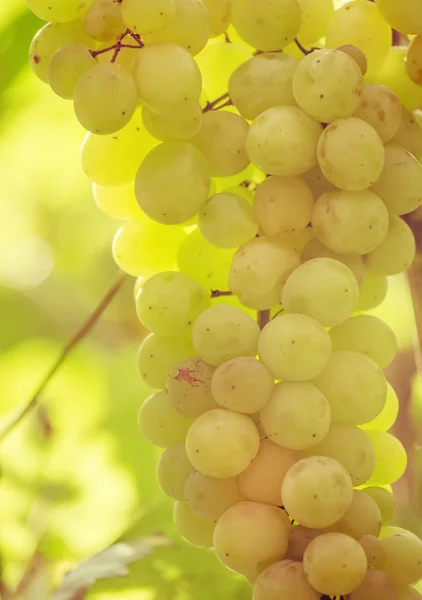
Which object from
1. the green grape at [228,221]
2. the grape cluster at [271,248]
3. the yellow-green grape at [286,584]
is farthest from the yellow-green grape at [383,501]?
the green grape at [228,221]

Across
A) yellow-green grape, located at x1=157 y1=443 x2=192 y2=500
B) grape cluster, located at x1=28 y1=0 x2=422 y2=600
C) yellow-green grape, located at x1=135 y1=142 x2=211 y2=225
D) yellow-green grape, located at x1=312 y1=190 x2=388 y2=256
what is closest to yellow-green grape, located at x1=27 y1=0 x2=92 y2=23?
grape cluster, located at x1=28 y1=0 x2=422 y2=600

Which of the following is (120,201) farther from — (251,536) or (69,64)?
(251,536)

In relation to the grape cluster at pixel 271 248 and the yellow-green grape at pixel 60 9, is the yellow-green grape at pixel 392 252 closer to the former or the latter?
the grape cluster at pixel 271 248

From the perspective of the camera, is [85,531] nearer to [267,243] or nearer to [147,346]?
[147,346]

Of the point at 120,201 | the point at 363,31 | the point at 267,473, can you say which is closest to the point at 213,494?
the point at 267,473

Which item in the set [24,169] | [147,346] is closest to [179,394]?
[147,346]

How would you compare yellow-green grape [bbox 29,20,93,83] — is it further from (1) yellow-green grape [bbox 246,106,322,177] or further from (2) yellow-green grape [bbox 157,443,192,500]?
(2) yellow-green grape [bbox 157,443,192,500]
